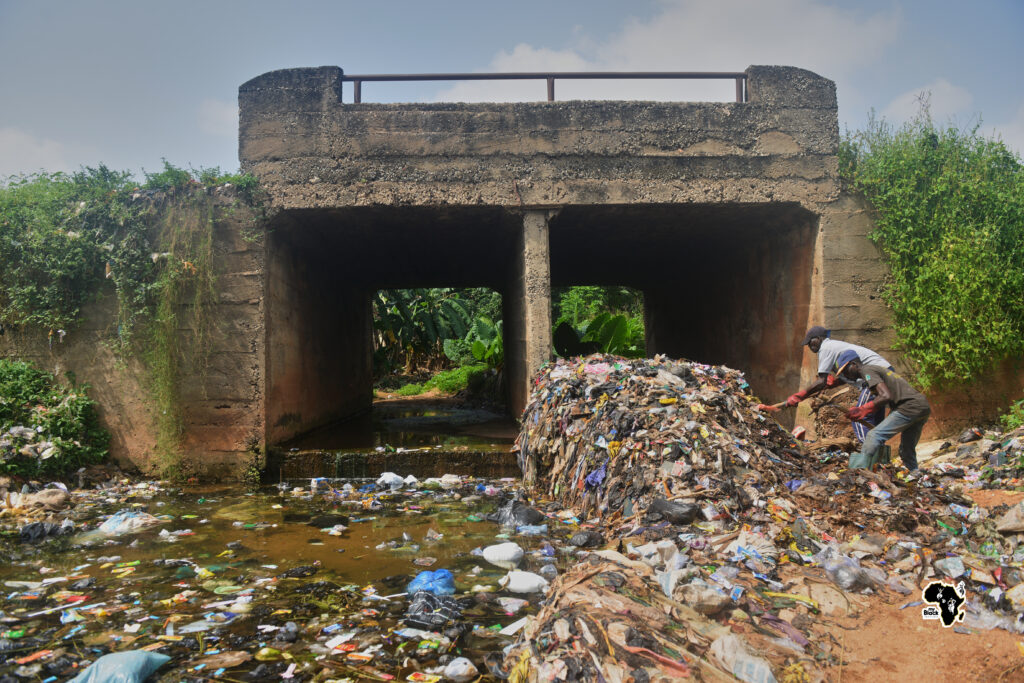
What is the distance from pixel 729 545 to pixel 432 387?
13.2m

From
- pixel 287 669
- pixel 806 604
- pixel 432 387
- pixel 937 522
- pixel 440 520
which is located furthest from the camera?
pixel 432 387

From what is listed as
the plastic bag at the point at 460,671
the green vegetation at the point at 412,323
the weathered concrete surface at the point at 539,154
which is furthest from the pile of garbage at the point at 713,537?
the green vegetation at the point at 412,323

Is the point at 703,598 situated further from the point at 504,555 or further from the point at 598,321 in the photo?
the point at 598,321

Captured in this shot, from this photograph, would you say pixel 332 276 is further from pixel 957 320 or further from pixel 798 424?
pixel 957 320

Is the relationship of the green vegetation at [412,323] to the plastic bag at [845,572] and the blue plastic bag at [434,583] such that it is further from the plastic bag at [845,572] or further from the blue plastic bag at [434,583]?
the plastic bag at [845,572]

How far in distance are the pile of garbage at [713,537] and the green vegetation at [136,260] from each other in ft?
12.0

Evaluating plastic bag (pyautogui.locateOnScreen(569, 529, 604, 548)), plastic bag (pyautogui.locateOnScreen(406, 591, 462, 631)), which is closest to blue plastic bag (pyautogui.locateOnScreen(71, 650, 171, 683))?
plastic bag (pyautogui.locateOnScreen(406, 591, 462, 631))

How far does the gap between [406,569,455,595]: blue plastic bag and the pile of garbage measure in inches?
26.4

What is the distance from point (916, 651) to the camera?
2.38m

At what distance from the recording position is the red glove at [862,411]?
4.82m

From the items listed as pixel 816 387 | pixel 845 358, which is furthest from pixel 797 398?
pixel 845 358

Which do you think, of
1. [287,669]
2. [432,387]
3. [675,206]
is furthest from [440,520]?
[432,387]

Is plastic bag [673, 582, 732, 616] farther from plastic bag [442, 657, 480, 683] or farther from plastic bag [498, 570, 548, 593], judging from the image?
plastic bag [442, 657, 480, 683]

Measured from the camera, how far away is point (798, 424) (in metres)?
6.41
